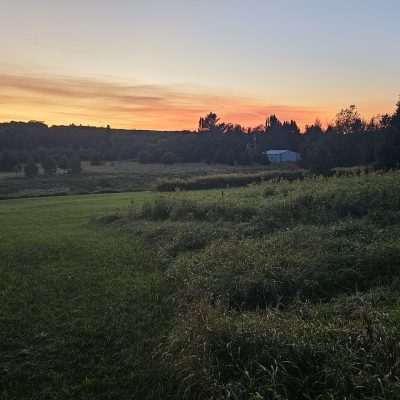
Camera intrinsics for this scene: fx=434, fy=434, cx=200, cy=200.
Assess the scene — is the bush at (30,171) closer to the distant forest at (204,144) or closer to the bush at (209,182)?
the distant forest at (204,144)

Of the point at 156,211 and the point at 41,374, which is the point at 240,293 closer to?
the point at 41,374

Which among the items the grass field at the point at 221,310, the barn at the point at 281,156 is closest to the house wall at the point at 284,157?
the barn at the point at 281,156

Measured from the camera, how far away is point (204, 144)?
97.2 metres

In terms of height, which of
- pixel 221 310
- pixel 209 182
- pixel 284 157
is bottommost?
pixel 209 182

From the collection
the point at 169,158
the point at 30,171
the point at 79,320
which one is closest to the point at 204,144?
the point at 169,158

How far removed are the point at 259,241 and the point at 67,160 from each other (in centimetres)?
6908

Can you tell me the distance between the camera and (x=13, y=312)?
7227 mm

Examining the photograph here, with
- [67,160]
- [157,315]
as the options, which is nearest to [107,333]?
[157,315]

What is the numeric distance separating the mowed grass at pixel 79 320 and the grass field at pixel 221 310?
2 cm

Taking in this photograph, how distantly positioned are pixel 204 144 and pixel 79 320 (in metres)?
91.7

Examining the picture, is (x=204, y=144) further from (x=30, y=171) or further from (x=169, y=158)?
(x=30, y=171)

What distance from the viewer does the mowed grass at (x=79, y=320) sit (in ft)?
16.2

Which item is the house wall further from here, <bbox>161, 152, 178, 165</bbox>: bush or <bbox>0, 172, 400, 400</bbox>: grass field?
<bbox>0, 172, 400, 400</bbox>: grass field

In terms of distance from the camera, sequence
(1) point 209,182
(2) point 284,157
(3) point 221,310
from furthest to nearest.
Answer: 1. (2) point 284,157
2. (1) point 209,182
3. (3) point 221,310
